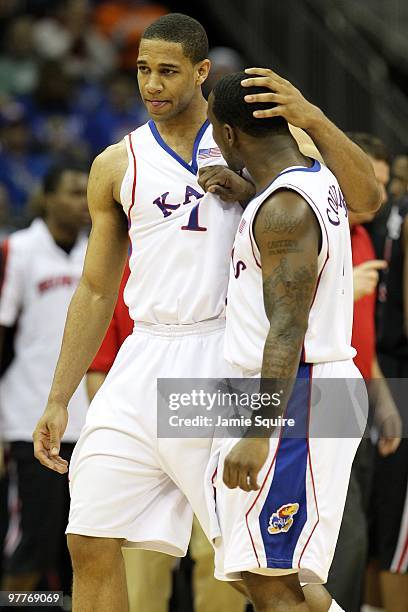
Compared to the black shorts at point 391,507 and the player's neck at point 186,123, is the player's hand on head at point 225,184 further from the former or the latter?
the black shorts at point 391,507

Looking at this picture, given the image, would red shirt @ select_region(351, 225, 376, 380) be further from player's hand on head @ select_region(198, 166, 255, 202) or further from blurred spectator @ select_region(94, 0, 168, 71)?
blurred spectator @ select_region(94, 0, 168, 71)

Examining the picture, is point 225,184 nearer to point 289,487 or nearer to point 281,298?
point 281,298

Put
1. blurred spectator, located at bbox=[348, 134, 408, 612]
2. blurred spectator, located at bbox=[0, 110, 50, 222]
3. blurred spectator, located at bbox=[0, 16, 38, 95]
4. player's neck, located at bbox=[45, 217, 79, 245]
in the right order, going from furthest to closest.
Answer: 1. blurred spectator, located at bbox=[0, 16, 38, 95]
2. blurred spectator, located at bbox=[0, 110, 50, 222]
3. player's neck, located at bbox=[45, 217, 79, 245]
4. blurred spectator, located at bbox=[348, 134, 408, 612]

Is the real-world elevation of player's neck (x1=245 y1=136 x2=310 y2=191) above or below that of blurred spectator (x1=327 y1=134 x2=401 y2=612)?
above

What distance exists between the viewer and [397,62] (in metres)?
15.6

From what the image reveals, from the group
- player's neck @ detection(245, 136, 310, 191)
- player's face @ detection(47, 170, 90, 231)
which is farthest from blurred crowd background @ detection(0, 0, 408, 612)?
player's neck @ detection(245, 136, 310, 191)

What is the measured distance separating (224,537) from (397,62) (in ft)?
39.3

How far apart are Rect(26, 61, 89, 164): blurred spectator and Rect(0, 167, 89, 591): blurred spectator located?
21.4 ft

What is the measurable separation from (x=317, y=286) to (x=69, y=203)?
3693 mm

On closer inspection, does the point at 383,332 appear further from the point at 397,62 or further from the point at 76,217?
the point at 397,62

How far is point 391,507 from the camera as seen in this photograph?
6.96 m

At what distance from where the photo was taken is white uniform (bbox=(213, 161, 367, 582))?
441cm

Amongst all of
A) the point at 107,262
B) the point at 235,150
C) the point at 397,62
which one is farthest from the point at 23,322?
the point at 397,62

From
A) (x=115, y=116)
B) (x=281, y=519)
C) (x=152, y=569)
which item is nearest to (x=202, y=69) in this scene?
(x=281, y=519)
